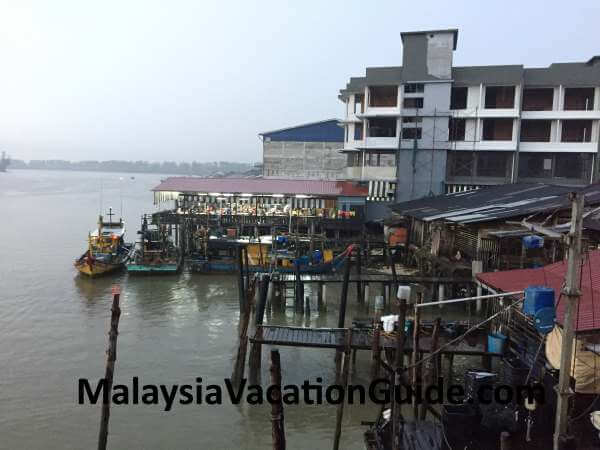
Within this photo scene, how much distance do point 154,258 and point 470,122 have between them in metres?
25.9

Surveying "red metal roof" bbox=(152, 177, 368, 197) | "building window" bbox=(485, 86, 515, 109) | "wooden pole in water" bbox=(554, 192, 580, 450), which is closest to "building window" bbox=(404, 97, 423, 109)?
"building window" bbox=(485, 86, 515, 109)

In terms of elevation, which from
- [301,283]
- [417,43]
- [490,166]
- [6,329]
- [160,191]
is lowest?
[6,329]

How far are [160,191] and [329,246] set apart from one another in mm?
15264

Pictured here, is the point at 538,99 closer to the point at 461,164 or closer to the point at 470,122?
the point at 470,122

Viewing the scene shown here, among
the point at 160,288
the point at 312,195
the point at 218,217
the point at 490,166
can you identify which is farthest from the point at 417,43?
the point at 160,288

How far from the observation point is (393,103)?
137 ft

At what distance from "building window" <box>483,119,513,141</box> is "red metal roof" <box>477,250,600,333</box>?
2814cm

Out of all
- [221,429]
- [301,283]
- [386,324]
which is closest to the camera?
[221,429]

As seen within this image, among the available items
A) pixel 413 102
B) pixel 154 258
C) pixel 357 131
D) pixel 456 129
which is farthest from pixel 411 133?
pixel 154 258

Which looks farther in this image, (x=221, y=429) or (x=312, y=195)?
(x=312, y=195)

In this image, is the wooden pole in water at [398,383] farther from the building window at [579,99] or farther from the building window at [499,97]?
the building window at [579,99]

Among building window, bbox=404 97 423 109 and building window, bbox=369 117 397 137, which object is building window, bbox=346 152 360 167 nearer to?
building window, bbox=369 117 397 137

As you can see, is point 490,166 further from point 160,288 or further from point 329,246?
point 160,288

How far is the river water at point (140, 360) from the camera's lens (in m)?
12.9
